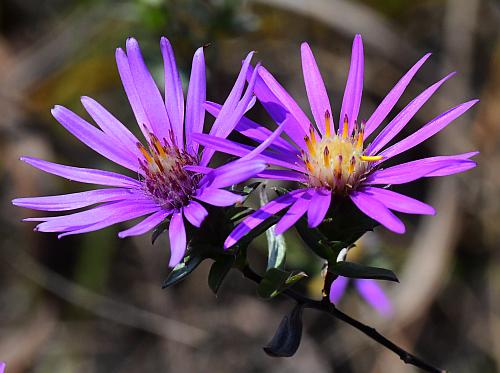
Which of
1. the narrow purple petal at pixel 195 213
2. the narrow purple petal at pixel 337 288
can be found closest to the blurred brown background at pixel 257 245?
the narrow purple petal at pixel 337 288

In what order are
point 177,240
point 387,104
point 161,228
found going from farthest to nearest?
point 387,104 < point 161,228 < point 177,240

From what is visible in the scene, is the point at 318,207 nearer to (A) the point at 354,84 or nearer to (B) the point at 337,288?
(A) the point at 354,84

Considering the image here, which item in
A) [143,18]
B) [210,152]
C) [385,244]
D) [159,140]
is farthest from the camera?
[385,244]

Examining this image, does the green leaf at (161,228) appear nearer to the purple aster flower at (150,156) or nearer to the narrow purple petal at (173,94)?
the purple aster flower at (150,156)

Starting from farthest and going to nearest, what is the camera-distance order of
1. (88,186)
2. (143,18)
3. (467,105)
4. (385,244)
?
(385,244)
(88,186)
(143,18)
(467,105)

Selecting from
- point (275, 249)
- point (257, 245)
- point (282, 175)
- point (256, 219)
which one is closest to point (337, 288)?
point (257, 245)

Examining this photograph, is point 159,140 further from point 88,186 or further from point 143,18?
point 88,186

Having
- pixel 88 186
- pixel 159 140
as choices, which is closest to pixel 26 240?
pixel 88 186
